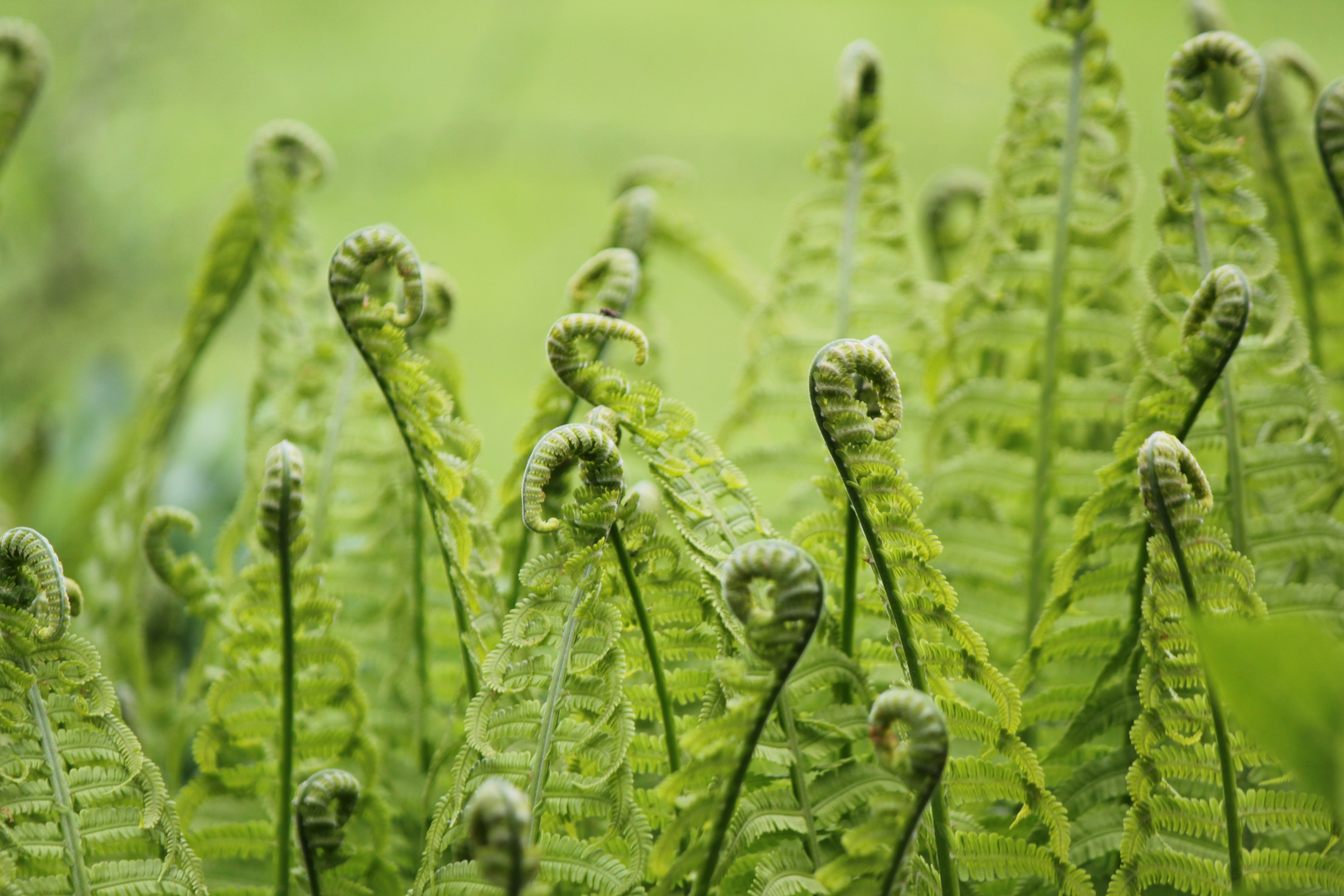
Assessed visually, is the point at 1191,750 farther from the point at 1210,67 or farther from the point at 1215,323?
the point at 1210,67

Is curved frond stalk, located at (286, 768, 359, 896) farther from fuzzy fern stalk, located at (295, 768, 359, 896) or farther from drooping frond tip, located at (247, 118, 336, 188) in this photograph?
drooping frond tip, located at (247, 118, 336, 188)

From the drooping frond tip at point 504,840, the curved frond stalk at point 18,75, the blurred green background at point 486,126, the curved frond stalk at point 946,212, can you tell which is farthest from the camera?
the blurred green background at point 486,126

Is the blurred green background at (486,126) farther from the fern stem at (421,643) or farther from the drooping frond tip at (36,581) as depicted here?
the drooping frond tip at (36,581)

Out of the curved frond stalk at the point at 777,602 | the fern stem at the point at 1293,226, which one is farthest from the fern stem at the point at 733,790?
the fern stem at the point at 1293,226

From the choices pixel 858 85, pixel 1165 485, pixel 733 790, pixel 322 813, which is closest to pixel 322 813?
pixel 322 813

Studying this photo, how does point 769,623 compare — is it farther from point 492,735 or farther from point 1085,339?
point 1085,339

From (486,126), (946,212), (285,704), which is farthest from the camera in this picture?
(486,126)
